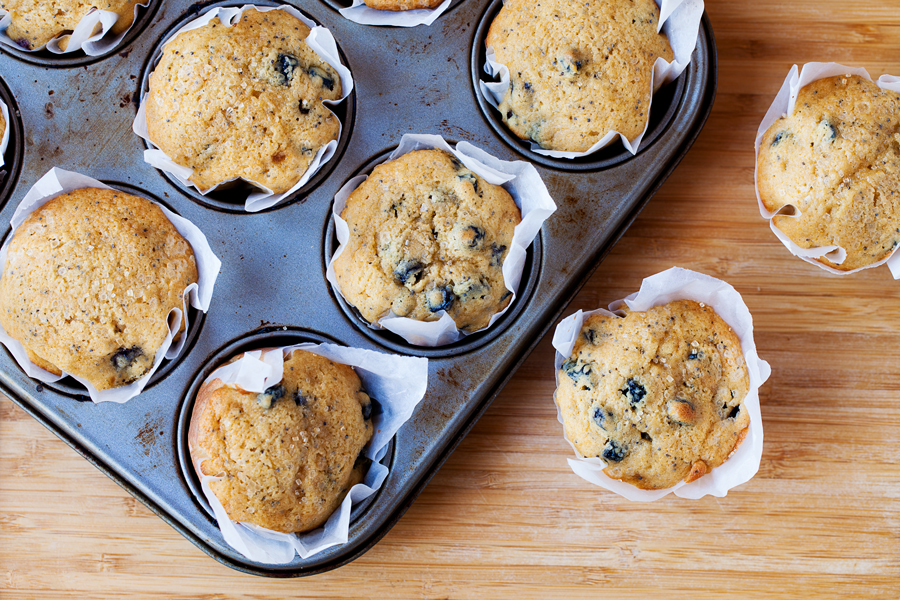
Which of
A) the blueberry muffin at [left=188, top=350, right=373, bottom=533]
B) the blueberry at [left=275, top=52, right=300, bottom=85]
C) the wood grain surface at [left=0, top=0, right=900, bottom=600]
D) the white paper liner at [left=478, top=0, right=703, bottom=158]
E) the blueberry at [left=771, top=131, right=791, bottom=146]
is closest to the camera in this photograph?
the blueberry muffin at [left=188, top=350, right=373, bottom=533]

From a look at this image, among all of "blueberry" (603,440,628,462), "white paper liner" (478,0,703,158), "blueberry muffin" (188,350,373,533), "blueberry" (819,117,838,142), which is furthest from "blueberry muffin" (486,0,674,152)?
"blueberry muffin" (188,350,373,533)

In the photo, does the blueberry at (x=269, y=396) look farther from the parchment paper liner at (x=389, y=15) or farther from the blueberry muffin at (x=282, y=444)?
the parchment paper liner at (x=389, y=15)

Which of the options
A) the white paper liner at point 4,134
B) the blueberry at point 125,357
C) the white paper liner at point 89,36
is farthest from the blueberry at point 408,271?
the white paper liner at point 4,134

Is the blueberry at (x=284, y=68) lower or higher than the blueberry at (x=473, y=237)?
higher

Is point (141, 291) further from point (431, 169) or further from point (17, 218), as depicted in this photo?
point (431, 169)

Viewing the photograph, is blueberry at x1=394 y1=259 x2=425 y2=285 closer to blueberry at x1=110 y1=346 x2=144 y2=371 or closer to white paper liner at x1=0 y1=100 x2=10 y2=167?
blueberry at x1=110 y1=346 x2=144 y2=371

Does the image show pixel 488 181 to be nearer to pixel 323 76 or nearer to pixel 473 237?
pixel 473 237

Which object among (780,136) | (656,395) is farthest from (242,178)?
(780,136)

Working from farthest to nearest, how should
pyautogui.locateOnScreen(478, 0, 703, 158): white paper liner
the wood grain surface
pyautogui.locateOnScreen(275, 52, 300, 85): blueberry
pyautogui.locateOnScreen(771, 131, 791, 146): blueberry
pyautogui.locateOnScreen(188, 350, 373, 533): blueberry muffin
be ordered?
1. the wood grain surface
2. pyautogui.locateOnScreen(771, 131, 791, 146): blueberry
3. pyautogui.locateOnScreen(478, 0, 703, 158): white paper liner
4. pyautogui.locateOnScreen(275, 52, 300, 85): blueberry
5. pyautogui.locateOnScreen(188, 350, 373, 533): blueberry muffin
